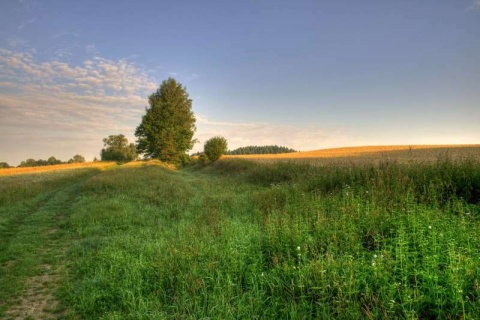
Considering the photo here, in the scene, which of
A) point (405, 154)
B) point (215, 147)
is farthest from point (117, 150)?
point (405, 154)

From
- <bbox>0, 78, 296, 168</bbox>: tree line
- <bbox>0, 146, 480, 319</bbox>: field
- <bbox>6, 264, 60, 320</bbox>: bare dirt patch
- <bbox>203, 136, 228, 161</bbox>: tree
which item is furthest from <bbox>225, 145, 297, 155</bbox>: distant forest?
<bbox>6, 264, 60, 320</bbox>: bare dirt patch

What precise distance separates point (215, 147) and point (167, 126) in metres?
12.9

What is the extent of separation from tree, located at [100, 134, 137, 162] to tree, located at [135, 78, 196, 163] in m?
52.9

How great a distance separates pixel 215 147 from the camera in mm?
54094

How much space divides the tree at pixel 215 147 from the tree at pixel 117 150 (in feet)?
160

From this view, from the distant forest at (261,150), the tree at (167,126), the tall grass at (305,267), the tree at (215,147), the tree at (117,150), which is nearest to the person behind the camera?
the tall grass at (305,267)

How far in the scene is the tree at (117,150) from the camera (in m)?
93.2

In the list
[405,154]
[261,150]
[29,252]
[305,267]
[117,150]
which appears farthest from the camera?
[261,150]

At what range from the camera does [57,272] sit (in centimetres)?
729

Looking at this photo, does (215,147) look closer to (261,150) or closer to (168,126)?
(168,126)

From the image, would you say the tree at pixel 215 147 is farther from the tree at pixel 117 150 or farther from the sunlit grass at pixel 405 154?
the tree at pixel 117 150

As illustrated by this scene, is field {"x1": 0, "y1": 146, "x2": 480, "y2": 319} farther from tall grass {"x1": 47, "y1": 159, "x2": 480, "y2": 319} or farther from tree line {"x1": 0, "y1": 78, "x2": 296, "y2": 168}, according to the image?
tree line {"x1": 0, "y1": 78, "x2": 296, "y2": 168}

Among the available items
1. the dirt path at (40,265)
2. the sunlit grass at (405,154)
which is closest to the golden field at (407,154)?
the sunlit grass at (405,154)

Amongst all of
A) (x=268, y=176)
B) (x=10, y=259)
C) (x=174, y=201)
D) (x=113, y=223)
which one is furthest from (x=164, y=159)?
(x=10, y=259)
